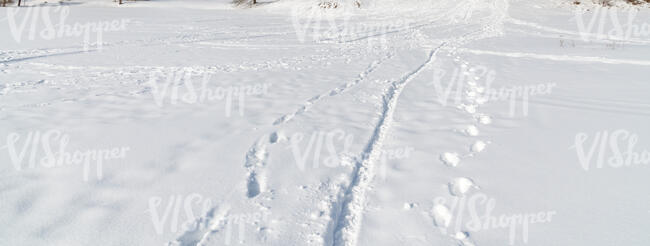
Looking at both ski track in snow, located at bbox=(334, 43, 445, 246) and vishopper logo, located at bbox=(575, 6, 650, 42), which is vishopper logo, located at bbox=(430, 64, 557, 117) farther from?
vishopper logo, located at bbox=(575, 6, 650, 42)

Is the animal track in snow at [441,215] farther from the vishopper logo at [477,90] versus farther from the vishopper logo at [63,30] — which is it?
the vishopper logo at [63,30]

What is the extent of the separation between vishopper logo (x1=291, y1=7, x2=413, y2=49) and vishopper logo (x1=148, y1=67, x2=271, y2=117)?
224 inches

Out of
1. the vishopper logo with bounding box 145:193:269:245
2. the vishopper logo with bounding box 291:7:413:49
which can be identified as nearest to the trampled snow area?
the vishopper logo with bounding box 145:193:269:245

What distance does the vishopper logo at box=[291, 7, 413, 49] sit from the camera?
1326cm

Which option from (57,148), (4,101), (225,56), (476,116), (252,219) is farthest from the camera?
(225,56)

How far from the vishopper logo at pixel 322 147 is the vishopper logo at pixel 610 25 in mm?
11521

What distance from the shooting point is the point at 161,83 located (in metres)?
7.17

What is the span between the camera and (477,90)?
6641 millimetres

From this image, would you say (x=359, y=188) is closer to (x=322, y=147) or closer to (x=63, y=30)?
(x=322, y=147)

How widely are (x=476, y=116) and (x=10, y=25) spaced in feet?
66.2

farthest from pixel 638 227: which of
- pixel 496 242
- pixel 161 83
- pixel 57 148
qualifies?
pixel 161 83

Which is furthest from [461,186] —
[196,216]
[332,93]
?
[332,93]

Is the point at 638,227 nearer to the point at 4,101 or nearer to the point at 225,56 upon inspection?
the point at 4,101

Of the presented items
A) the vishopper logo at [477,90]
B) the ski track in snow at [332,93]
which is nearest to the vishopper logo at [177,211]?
the ski track in snow at [332,93]
